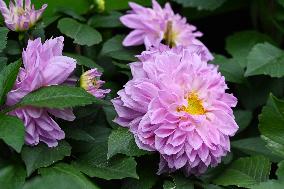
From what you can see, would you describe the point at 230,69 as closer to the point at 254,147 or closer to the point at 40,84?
the point at 254,147

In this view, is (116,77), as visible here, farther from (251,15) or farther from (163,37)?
(251,15)

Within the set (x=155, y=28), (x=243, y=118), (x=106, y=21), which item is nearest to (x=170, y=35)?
(x=155, y=28)

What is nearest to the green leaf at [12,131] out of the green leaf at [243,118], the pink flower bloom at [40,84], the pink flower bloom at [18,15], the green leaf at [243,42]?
the pink flower bloom at [40,84]

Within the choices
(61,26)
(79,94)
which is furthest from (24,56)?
(61,26)

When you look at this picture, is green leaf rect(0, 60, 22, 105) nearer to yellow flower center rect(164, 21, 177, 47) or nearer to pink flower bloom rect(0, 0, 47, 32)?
pink flower bloom rect(0, 0, 47, 32)

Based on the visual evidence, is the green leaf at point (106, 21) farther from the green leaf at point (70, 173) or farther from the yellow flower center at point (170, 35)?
the green leaf at point (70, 173)

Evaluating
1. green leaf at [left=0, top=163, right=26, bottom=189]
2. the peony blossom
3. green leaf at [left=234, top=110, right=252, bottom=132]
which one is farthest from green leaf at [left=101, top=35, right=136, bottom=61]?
green leaf at [left=0, top=163, right=26, bottom=189]

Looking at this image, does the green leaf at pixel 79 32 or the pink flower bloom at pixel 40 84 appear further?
the green leaf at pixel 79 32
